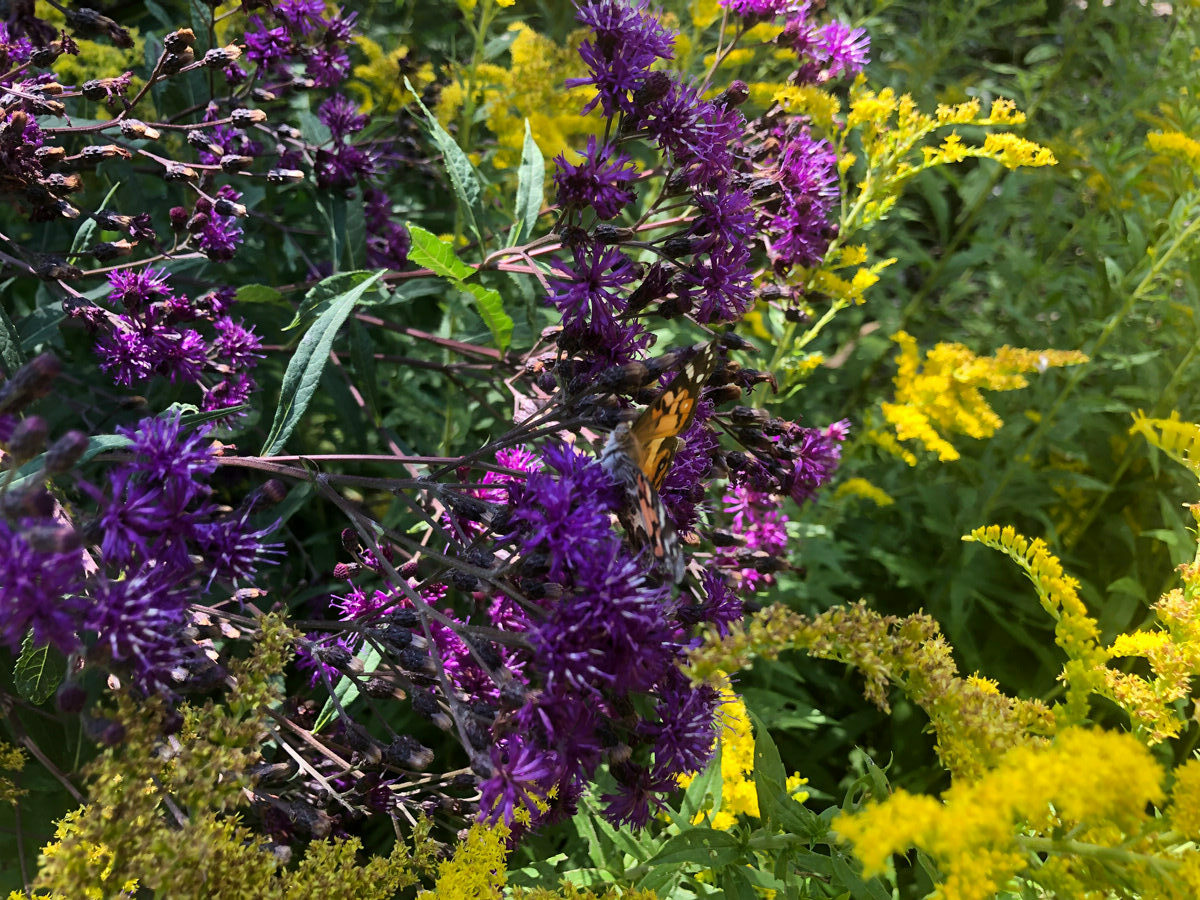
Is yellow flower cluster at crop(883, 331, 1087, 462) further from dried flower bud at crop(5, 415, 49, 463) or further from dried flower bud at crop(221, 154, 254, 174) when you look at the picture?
dried flower bud at crop(5, 415, 49, 463)

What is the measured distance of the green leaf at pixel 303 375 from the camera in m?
1.96

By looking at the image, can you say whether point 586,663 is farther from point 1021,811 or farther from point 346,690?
point 346,690

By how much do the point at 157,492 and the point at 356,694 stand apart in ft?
2.51

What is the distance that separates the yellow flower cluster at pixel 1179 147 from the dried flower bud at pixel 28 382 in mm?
3678

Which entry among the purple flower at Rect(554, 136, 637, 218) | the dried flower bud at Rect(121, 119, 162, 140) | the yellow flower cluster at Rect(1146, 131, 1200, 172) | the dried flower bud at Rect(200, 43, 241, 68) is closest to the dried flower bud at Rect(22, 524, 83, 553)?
the dried flower bud at Rect(121, 119, 162, 140)

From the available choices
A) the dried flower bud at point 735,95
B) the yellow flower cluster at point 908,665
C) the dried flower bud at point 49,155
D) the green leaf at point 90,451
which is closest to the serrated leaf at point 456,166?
the dried flower bud at point 735,95

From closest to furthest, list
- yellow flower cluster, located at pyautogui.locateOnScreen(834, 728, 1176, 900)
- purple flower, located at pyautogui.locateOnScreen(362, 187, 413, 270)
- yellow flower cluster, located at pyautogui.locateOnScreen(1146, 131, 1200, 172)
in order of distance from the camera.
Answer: yellow flower cluster, located at pyautogui.locateOnScreen(834, 728, 1176, 900)
purple flower, located at pyautogui.locateOnScreen(362, 187, 413, 270)
yellow flower cluster, located at pyautogui.locateOnScreen(1146, 131, 1200, 172)

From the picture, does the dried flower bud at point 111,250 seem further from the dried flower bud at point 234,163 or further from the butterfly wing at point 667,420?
the butterfly wing at point 667,420

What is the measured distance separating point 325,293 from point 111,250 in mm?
494

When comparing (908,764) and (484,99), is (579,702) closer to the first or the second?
(908,764)

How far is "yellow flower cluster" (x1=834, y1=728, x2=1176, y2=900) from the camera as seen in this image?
116cm

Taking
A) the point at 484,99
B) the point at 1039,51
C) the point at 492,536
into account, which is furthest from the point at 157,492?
the point at 1039,51

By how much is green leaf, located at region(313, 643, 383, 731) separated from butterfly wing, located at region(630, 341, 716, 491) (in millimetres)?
821

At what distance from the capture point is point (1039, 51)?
15.8ft
